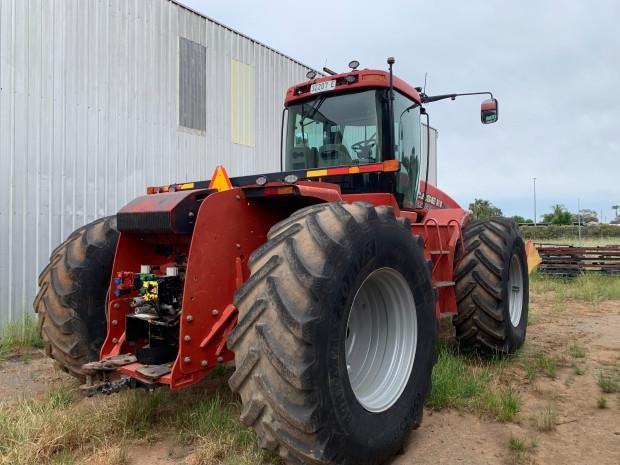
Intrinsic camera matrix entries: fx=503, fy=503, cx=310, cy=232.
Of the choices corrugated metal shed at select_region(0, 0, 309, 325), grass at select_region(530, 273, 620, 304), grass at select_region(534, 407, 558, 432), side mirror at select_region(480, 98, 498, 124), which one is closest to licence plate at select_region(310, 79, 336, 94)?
side mirror at select_region(480, 98, 498, 124)

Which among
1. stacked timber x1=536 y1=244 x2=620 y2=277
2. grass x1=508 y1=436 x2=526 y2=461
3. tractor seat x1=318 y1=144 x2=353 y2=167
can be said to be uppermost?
tractor seat x1=318 y1=144 x2=353 y2=167

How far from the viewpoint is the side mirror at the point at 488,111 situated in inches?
230

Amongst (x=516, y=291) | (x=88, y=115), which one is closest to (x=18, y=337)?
(x=88, y=115)

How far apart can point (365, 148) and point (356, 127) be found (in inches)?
9.2

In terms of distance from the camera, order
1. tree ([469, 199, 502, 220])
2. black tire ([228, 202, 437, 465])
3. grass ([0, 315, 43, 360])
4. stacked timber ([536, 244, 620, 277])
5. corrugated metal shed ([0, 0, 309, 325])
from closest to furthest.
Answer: black tire ([228, 202, 437, 465])
grass ([0, 315, 43, 360])
corrugated metal shed ([0, 0, 309, 325])
stacked timber ([536, 244, 620, 277])
tree ([469, 199, 502, 220])

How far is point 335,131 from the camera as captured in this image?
4887 millimetres

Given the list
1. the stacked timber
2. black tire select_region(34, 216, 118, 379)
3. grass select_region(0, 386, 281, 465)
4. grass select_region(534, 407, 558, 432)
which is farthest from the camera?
the stacked timber

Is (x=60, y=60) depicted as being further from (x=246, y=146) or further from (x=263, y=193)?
(x=263, y=193)

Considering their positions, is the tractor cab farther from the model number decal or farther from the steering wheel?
the model number decal

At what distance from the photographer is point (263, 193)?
130 inches

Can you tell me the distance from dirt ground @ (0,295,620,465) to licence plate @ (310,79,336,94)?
9.89ft

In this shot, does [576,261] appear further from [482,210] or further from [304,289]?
[482,210]

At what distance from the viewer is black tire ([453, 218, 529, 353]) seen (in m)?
4.94

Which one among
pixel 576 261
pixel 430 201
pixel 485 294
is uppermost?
pixel 430 201
